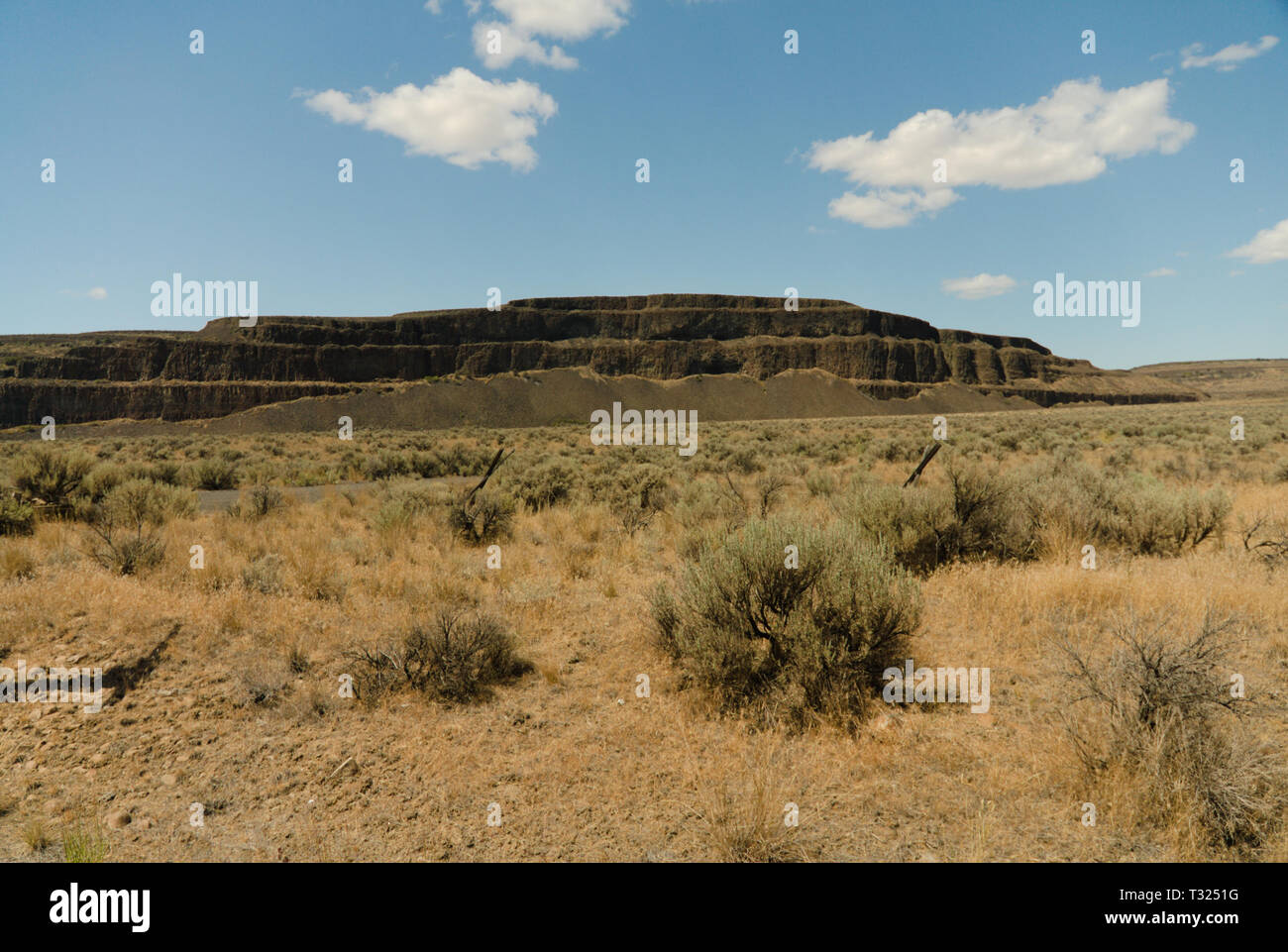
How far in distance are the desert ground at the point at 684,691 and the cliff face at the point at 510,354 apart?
8941 cm

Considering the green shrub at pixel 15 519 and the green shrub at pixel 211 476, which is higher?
the green shrub at pixel 211 476

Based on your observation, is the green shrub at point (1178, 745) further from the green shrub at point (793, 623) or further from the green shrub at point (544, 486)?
the green shrub at point (544, 486)

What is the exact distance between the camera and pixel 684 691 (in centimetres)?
450

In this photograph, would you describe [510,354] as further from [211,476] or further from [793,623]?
[793,623]


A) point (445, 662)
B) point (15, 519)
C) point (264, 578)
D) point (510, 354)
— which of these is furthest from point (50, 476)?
point (510, 354)

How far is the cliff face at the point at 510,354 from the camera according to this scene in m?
80.4

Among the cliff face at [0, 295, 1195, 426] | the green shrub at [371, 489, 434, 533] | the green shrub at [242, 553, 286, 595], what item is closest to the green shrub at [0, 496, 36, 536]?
the green shrub at [371, 489, 434, 533]

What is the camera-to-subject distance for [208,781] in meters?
3.70

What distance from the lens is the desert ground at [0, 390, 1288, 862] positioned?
9.81 ft

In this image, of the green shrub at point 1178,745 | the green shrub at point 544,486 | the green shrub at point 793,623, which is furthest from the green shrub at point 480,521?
the green shrub at point 1178,745

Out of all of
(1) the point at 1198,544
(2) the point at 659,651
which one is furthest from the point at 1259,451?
(2) the point at 659,651

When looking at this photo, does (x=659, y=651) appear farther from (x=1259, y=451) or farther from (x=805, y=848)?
(x=1259, y=451)

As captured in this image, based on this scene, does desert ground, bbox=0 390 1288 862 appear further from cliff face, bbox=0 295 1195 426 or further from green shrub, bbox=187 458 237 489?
cliff face, bbox=0 295 1195 426
